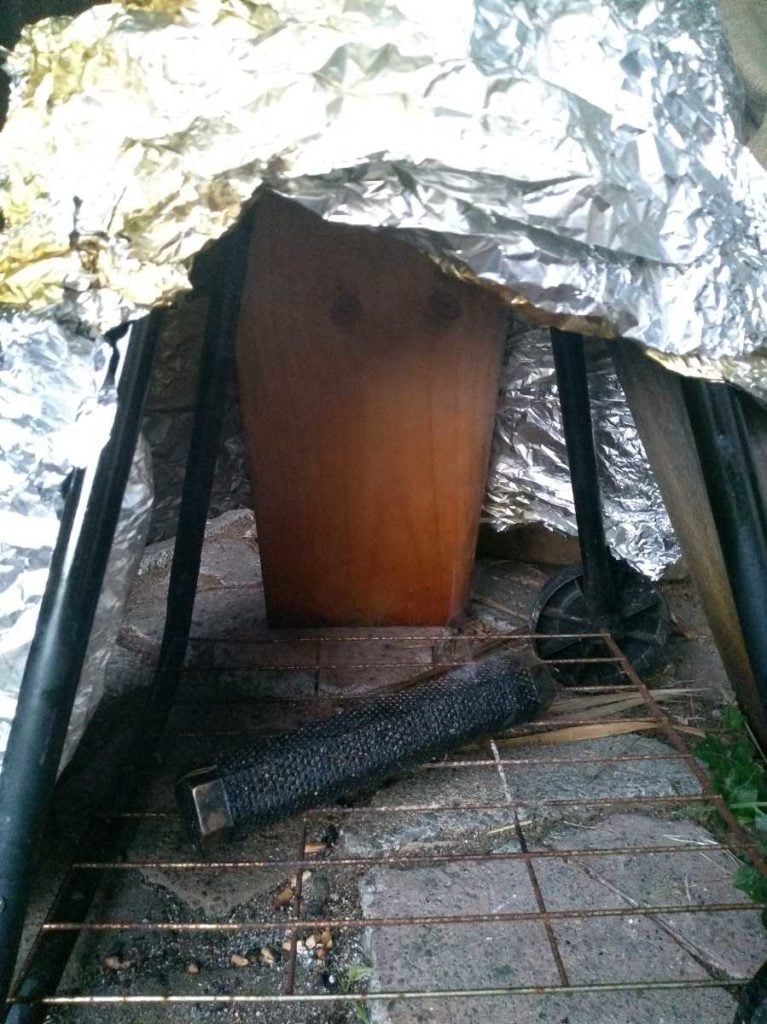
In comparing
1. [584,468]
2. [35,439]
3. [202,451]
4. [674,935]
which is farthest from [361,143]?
[674,935]

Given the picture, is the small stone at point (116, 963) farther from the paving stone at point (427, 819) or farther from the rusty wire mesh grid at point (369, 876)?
the paving stone at point (427, 819)

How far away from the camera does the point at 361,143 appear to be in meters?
0.49

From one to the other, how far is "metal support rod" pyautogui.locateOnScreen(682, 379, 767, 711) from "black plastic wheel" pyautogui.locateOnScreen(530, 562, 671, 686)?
44 centimetres

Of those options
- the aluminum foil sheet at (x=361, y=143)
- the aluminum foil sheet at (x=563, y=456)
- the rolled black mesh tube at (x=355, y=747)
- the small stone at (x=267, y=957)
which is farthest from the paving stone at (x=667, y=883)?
the aluminum foil sheet at (x=361, y=143)

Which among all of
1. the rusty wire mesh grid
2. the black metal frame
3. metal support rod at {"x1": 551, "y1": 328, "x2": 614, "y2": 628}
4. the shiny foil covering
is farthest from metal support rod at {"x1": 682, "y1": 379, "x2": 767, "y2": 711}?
the shiny foil covering

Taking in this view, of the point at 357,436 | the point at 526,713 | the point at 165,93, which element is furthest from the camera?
the point at 357,436

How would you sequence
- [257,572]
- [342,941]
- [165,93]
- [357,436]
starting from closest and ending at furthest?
1. [165,93]
2. [342,941]
3. [357,436]
4. [257,572]

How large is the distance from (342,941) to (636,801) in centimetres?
31

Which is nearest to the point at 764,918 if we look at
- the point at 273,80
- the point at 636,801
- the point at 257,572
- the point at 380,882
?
the point at 636,801

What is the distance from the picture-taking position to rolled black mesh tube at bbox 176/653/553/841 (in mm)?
706

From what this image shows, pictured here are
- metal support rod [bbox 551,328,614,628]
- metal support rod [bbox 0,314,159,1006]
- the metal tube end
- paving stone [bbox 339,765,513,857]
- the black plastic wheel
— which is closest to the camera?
metal support rod [bbox 0,314,159,1006]

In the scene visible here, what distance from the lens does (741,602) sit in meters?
0.59

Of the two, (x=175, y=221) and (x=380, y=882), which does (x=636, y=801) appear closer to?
(x=380, y=882)

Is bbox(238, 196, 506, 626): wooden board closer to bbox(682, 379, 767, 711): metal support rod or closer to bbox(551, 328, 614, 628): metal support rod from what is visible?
bbox(551, 328, 614, 628): metal support rod
